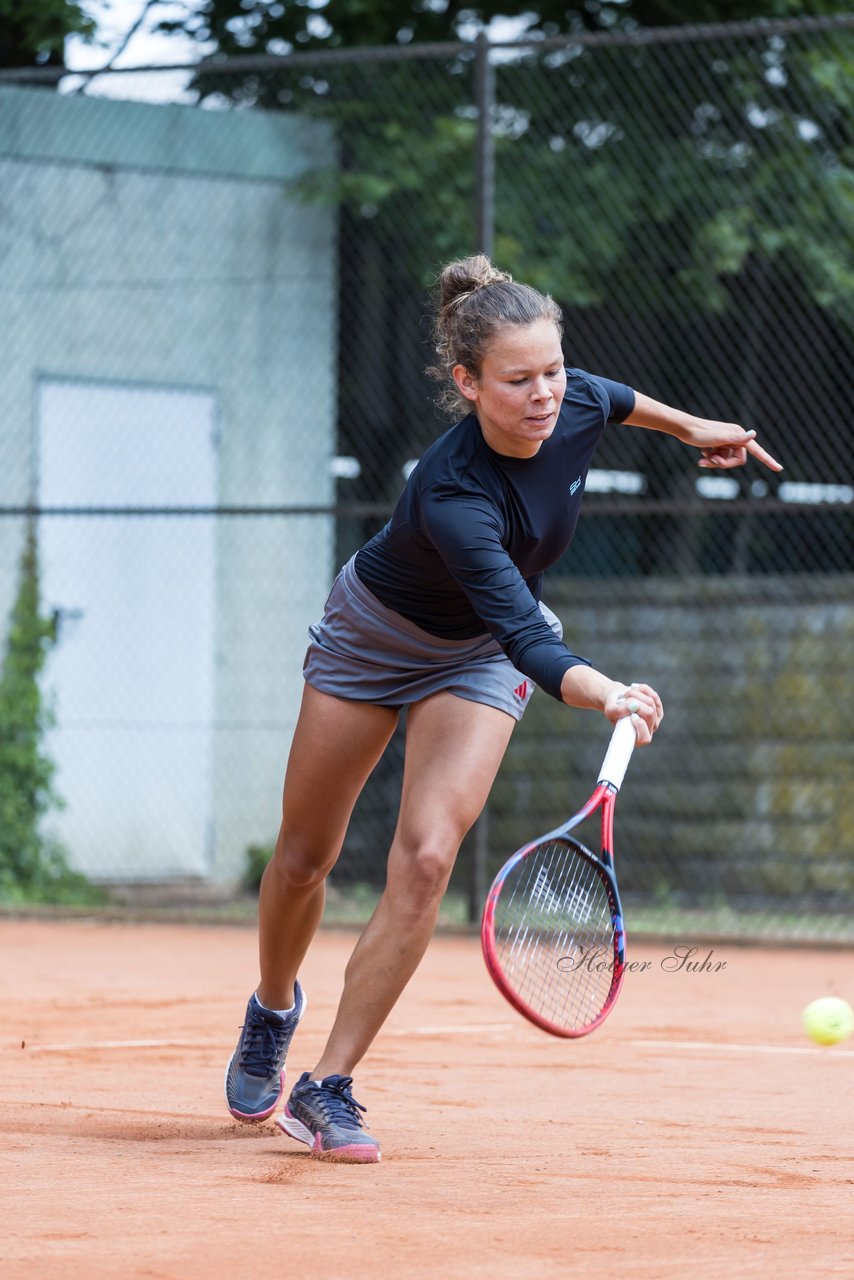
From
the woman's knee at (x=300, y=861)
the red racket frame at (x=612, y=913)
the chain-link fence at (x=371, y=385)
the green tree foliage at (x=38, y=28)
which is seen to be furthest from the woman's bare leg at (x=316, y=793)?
the green tree foliage at (x=38, y=28)

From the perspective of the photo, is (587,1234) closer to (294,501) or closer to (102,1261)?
(102,1261)

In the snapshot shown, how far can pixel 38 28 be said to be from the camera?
430 inches

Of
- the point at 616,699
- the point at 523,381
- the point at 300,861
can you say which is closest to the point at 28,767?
the point at 300,861

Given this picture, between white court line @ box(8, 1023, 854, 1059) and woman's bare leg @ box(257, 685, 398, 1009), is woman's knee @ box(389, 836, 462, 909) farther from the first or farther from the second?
white court line @ box(8, 1023, 854, 1059)

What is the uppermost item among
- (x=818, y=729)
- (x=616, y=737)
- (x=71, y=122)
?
(x=71, y=122)

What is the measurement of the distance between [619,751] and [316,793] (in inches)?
36.6

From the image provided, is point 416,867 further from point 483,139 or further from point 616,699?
point 483,139

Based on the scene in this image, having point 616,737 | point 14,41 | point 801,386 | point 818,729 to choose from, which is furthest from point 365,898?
point 616,737

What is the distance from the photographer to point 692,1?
11273 millimetres

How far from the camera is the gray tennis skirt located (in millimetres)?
3988

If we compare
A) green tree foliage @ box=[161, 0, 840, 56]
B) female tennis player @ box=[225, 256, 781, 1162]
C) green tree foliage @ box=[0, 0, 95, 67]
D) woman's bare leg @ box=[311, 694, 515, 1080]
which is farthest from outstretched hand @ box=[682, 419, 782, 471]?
green tree foliage @ box=[161, 0, 840, 56]

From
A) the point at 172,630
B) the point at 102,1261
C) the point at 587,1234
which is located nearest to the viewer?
the point at 102,1261

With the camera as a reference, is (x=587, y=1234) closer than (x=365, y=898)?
Yes

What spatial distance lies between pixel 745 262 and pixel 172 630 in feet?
13.1
